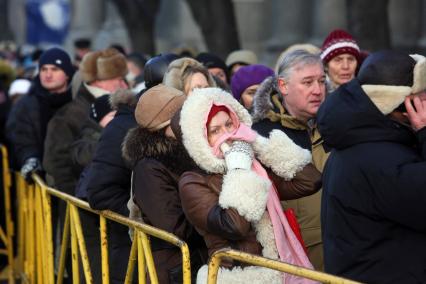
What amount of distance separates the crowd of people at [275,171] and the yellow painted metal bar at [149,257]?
0.32ft

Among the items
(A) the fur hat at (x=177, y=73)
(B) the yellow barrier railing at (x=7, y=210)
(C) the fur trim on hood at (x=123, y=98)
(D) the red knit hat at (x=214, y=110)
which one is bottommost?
(B) the yellow barrier railing at (x=7, y=210)

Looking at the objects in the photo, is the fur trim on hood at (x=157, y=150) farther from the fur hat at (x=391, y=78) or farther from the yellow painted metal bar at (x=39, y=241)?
the yellow painted metal bar at (x=39, y=241)

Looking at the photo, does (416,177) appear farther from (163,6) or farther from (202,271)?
(163,6)

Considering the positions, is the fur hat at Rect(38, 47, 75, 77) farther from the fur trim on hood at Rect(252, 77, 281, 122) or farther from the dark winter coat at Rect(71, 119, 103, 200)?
the fur trim on hood at Rect(252, 77, 281, 122)

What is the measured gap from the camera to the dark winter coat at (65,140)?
7898 mm

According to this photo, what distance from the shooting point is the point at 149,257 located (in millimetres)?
5148

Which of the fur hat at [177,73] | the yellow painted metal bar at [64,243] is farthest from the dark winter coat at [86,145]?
the fur hat at [177,73]

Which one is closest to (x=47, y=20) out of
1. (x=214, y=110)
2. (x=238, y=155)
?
(x=214, y=110)

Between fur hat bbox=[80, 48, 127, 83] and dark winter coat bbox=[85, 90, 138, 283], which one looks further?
fur hat bbox=[80, 48, 127, 83]

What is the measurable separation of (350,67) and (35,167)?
8.18 ft

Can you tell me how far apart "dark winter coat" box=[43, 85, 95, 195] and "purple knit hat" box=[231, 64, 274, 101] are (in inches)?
39.1

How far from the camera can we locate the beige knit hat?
5.43 metres

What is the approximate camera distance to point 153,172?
5262 millimetres

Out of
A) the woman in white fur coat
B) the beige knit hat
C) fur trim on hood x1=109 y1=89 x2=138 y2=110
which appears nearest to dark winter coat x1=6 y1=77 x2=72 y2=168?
fur trim on hood x1=109 y1=89 x2=138 y2=110
